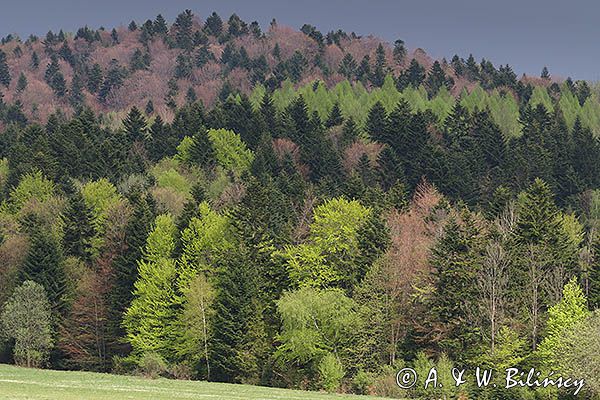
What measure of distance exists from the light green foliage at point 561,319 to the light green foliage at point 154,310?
31240 mm

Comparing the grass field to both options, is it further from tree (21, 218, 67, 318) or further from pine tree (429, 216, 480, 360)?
tree (21, 218, 67, 318)

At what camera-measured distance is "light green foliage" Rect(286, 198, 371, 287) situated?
66625 mm

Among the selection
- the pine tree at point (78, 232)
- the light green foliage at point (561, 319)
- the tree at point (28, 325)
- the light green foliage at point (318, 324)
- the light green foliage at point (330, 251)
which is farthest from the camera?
the pine tree at point (78, 232)

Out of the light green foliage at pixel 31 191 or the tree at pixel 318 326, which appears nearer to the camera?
the tree at pixel 318 326

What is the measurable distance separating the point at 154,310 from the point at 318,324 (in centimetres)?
1629

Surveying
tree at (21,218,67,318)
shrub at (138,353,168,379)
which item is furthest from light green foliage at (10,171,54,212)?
shrub at (138,353,168,379)

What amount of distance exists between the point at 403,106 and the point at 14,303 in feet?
266

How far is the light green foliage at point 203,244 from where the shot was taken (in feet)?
231

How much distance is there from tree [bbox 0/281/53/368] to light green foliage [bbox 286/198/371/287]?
24.2m

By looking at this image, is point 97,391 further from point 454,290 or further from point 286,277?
point 286,277

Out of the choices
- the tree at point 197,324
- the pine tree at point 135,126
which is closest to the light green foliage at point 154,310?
the tree at point 197,324

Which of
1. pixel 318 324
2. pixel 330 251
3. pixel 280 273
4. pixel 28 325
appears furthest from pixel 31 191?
pixel 318 324

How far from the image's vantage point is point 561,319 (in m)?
56.3

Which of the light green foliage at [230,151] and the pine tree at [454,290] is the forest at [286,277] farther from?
the light green foliage at [230,151]
